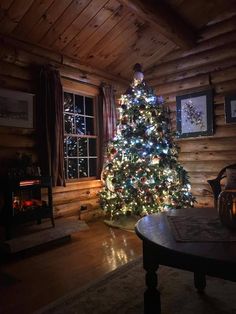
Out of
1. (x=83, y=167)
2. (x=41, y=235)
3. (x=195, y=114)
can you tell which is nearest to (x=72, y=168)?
(x=83, y=167)

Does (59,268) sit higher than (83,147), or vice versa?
(83,147)

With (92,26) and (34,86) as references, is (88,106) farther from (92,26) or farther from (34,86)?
(92,26)

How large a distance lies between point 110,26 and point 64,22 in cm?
74

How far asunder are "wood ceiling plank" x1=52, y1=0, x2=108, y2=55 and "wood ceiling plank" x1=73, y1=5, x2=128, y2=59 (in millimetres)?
257

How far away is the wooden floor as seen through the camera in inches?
89.7

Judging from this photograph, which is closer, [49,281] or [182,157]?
[49,281]

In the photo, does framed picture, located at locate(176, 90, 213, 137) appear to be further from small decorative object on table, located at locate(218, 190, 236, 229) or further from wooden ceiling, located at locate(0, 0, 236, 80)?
small decorative object on table, located at locate(218, 190, 236, 229)

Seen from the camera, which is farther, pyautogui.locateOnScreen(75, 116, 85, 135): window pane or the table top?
pyautogui.locateOnScreen(75, 116, 85, 135): window pane

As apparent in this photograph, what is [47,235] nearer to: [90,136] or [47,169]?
[47,169]

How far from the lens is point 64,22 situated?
397cm

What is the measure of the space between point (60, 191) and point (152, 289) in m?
3.00

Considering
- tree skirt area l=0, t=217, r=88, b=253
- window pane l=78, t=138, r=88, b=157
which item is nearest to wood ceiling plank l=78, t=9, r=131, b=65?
window pane l=78, t=138, r=88, b=157

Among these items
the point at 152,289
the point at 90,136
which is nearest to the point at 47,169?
the point at 90,136

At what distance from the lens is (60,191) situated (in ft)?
14.4
